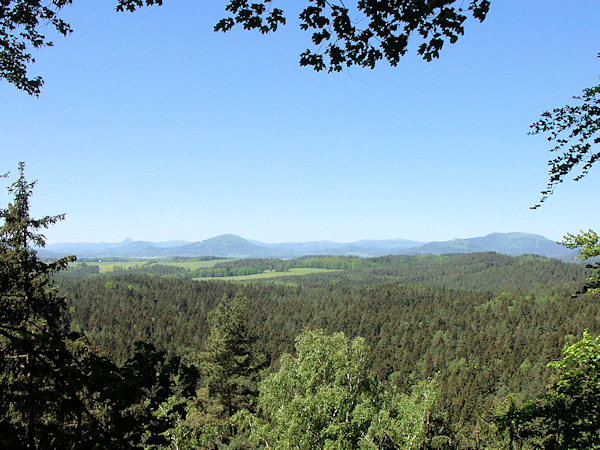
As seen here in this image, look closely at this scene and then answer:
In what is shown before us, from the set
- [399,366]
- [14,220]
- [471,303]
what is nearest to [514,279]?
[471,303]

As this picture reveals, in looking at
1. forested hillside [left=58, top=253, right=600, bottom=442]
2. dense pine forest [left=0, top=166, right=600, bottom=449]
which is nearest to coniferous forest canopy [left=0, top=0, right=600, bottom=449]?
dense pine forest [left=0, top=166, right=600, bottom=449]

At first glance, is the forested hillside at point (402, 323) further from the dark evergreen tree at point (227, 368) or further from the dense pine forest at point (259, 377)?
the dark evergreen tree at point (227, 368)

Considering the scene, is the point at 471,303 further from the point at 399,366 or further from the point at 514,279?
the point at 514,279

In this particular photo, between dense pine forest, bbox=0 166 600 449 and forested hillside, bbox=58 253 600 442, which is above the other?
dense pine forest, bbox=0 166 600 449

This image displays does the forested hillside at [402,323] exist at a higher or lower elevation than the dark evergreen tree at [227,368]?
lower

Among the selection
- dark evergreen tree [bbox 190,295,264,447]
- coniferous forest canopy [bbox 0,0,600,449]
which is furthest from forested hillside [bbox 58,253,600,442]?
dark evergreen tree [bbox 190,295,264,447]

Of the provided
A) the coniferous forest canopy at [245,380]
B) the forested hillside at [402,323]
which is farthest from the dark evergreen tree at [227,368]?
the forested hillside at [402,323]

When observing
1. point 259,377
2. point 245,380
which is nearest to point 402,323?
point 259,377

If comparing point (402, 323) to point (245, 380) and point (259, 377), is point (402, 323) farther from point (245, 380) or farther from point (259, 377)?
point (245, 380)

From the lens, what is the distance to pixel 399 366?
78312 millimetres

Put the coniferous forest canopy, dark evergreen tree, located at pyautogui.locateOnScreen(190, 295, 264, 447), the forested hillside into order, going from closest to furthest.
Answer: the coniferous forest canopy
dark evergreen tree, located at pyautogui.locateOnScreen(190, 295, 264, 447)
the forested hillside

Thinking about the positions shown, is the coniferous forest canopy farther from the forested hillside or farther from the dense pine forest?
the forested hillside

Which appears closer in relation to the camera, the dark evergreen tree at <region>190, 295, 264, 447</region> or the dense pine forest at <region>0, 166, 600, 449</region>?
the dense pine forest at <region>0, 166, 600, 449</region>

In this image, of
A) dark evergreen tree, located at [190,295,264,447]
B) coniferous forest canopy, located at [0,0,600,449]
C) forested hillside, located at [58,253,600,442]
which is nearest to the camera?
coniferous forest canopy, located at [0,0,600,449]
